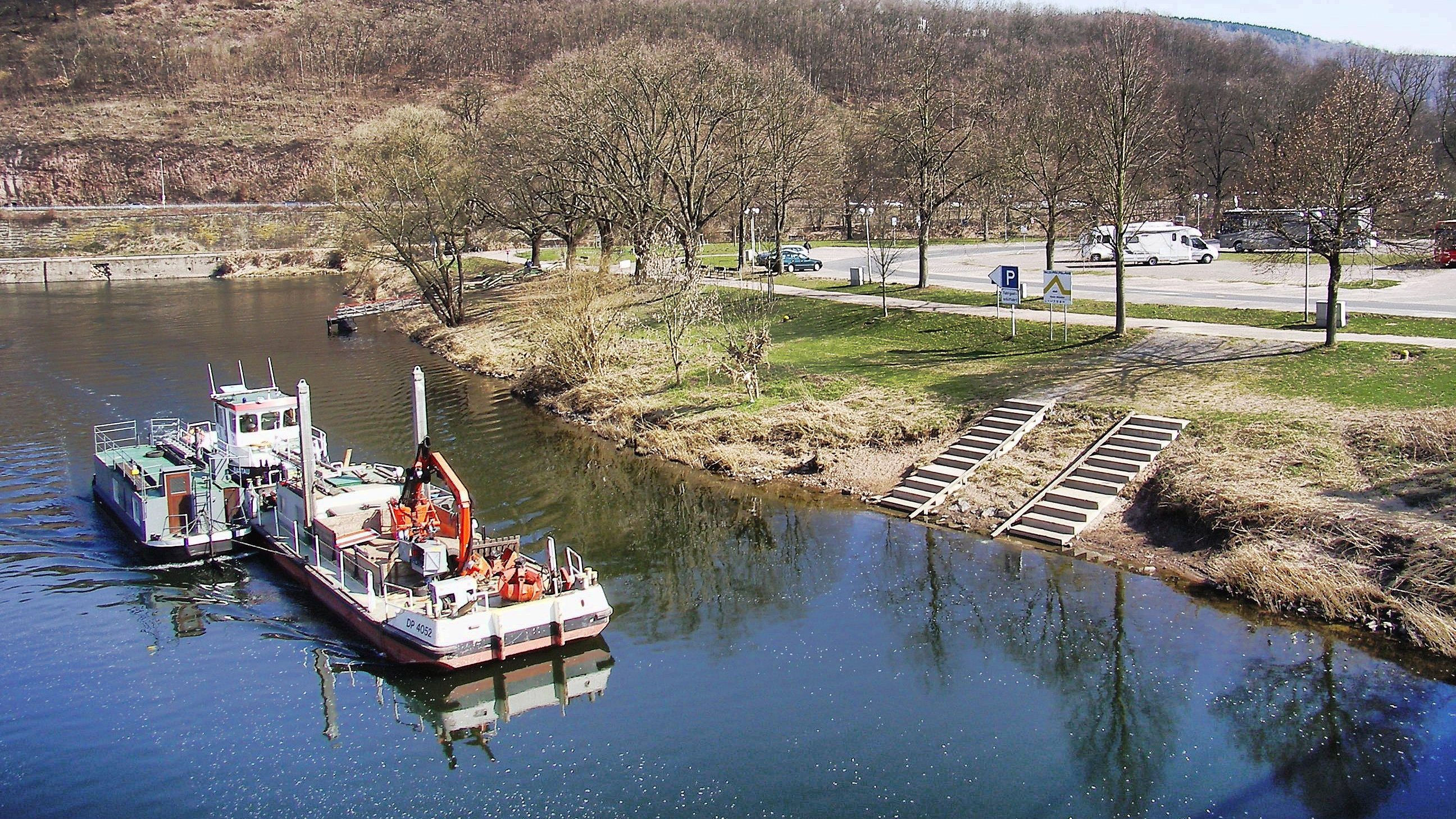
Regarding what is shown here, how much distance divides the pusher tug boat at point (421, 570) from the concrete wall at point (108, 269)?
294 feet

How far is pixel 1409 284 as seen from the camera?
43.2m

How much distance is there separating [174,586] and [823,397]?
19.5 m

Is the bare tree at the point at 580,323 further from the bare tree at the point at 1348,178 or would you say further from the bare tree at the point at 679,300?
the bare tree at the point at 1348,178

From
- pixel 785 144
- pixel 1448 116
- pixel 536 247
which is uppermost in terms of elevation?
pixel 1448 116

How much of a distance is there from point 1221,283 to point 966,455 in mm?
24392

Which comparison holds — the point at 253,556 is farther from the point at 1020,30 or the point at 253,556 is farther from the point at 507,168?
the point at 1020,30

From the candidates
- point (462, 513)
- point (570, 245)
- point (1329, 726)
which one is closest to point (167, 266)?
point (570, 245)

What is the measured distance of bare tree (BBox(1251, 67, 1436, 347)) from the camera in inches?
1179

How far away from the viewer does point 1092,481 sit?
88.0 ft

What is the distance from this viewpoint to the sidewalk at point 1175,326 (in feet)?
106

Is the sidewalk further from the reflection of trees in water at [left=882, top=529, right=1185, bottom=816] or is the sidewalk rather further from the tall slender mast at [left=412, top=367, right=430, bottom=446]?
the tall slender mast at [left=412, top=367, right=430, bottom=446]

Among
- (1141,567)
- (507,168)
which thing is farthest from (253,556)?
(507,168)

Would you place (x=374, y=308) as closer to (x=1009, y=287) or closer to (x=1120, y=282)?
(x=1009, y=287)

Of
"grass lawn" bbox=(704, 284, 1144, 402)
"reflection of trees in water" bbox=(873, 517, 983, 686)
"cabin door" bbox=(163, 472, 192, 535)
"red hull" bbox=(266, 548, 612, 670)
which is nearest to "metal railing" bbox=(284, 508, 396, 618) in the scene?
"red hull" bbox=(266, 548, 612, 670)
